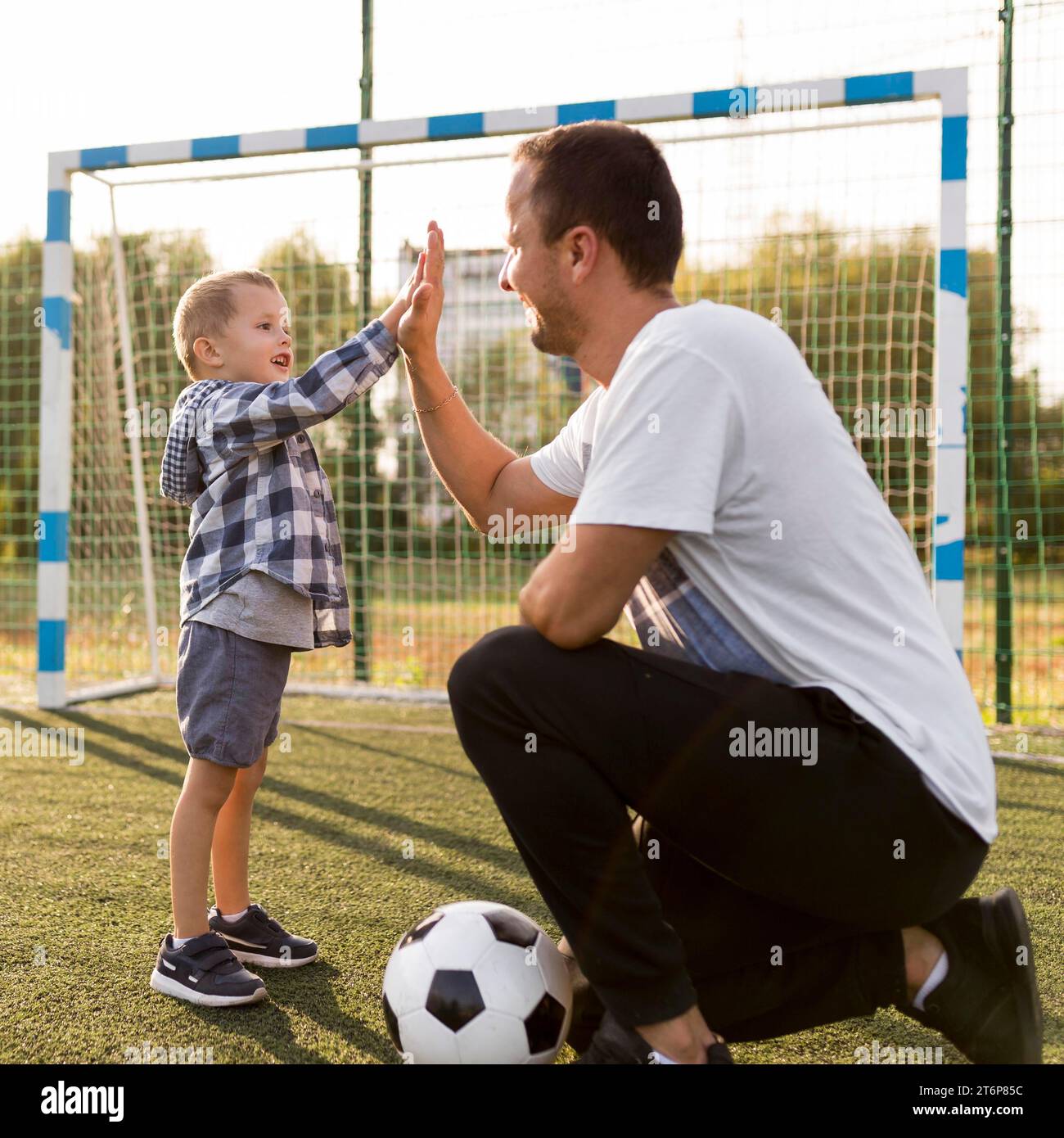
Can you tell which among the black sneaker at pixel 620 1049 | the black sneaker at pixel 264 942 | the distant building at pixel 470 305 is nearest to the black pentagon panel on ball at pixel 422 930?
the black sneaker at pixel 620 1049

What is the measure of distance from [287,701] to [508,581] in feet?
4.26

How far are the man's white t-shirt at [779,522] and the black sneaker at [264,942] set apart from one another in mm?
1010

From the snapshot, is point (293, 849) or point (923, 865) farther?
point (293, 849)

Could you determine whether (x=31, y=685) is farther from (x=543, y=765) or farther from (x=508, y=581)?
(x=543, y=765)

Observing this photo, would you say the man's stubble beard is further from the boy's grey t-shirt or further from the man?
the boy's grey t-shirt

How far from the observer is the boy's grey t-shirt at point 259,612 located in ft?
6.37

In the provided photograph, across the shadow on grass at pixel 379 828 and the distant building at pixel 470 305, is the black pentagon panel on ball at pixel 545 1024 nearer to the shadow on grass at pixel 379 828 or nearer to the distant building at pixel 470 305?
the shadow on grass at pixel 379 828

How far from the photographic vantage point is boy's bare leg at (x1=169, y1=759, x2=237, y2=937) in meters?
1.86

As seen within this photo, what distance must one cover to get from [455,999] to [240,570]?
Result: 2.75 ft

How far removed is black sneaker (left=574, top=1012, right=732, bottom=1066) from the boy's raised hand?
117cm

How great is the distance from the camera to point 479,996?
1.52 metres

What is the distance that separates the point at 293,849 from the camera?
8.81 feet

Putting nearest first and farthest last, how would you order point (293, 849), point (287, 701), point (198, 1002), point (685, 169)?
point (198, 1002) → point (293, 849) → point (685, 169) → point (287, 701)

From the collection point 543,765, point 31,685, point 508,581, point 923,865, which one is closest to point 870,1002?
point 923,865
